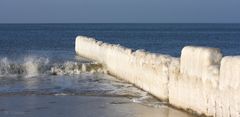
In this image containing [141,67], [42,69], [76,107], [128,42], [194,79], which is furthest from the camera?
[128,42]

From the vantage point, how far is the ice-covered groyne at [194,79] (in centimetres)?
1012

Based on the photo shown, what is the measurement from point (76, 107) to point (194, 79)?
299cm

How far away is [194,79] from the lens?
12.0 metres

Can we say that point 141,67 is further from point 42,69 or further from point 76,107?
point 42,69

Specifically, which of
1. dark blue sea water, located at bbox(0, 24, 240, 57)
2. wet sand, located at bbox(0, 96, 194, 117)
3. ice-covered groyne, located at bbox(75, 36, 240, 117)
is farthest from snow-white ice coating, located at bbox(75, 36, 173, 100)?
dark blue sea water, located at bbox(0, 24, 240, 57)

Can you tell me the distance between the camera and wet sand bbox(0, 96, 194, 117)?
12461 mm

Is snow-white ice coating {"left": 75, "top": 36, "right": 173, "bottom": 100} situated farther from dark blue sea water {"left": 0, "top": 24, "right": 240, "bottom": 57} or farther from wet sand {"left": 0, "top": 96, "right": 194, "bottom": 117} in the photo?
dark blue sea water {"left": 0, "top": 24, "right": 240, "bottom": 57}

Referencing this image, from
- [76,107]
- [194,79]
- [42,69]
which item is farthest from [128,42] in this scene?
[194,79]

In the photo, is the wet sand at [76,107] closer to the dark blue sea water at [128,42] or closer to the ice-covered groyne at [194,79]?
the ice-covered groyne at [194,79]

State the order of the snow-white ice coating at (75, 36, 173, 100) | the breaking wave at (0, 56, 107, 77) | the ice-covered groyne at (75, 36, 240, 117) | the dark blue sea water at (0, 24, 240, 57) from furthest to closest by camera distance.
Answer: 1. the dark blue sea water at (0, 24, 240, 57)
2. the breaking wave at (0, 56, 107, 77)
3. the snow-white ice coating at (75, 36, 173, 100)
4. the ice-covered groyne at (75, 36, 240, 117)

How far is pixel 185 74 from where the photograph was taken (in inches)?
492

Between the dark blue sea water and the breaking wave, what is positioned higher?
the breaking wave

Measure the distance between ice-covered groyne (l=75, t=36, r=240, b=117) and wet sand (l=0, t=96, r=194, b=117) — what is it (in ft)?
1.60

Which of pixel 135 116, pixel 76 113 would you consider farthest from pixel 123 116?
pixel 76 113
